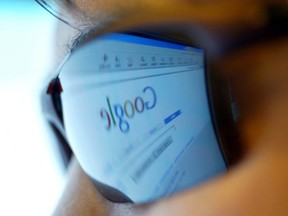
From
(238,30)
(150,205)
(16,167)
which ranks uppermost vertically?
(238,30)

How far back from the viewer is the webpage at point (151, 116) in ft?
1.28

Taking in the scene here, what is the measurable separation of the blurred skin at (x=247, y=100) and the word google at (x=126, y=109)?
0.07 metres

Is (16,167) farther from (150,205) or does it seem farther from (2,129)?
(150,205)

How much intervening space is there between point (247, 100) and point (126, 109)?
4.4 inches

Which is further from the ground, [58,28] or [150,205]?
[58,28]

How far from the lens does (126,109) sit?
419 millimetres

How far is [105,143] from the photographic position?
46cm

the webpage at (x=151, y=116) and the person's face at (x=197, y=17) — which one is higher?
the person's face at (x=197, y=17)

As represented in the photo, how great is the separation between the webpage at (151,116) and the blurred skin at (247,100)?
0.8 inches

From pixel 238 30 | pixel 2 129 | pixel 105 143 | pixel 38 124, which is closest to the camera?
pixel 238 30

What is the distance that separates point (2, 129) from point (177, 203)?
72cm

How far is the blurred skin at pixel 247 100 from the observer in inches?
13.7

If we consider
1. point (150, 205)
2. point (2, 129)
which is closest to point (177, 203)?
point (150, 205)

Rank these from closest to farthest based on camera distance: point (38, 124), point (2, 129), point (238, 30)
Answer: point (238, 30)
point (38, 124)
point (2, 129)
